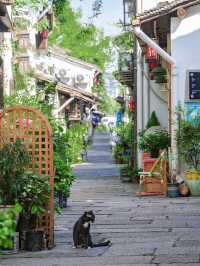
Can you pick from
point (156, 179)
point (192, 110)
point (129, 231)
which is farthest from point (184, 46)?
point (129, 231)

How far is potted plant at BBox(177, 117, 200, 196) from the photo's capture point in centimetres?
2154

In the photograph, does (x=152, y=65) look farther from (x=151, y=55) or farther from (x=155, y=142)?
(x=155, y=142)

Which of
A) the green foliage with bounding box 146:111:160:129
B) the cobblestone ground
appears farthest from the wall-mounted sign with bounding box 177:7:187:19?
the green foliage with bounding box 146:111:160:129

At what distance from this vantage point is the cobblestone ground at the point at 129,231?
36.7ft

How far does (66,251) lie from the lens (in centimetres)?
1206

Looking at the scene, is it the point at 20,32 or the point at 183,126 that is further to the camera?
the point at 20,32

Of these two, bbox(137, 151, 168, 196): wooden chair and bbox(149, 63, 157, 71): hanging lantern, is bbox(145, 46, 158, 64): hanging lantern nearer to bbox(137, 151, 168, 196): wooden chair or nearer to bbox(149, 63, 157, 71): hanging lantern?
bbox(149, 63, 157, 71): hanging lantern

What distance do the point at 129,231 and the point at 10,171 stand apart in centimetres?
317

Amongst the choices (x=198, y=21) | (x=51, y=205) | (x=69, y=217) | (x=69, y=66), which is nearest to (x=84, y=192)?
(x=198, y=21)

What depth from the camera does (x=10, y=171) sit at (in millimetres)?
11961

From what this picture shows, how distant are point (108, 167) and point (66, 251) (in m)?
26.9

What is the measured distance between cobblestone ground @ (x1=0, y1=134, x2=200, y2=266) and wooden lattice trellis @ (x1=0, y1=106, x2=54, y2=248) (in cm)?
49

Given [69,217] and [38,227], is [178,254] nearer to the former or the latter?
[38,227]

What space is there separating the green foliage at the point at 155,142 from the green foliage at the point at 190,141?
2.65 meters
